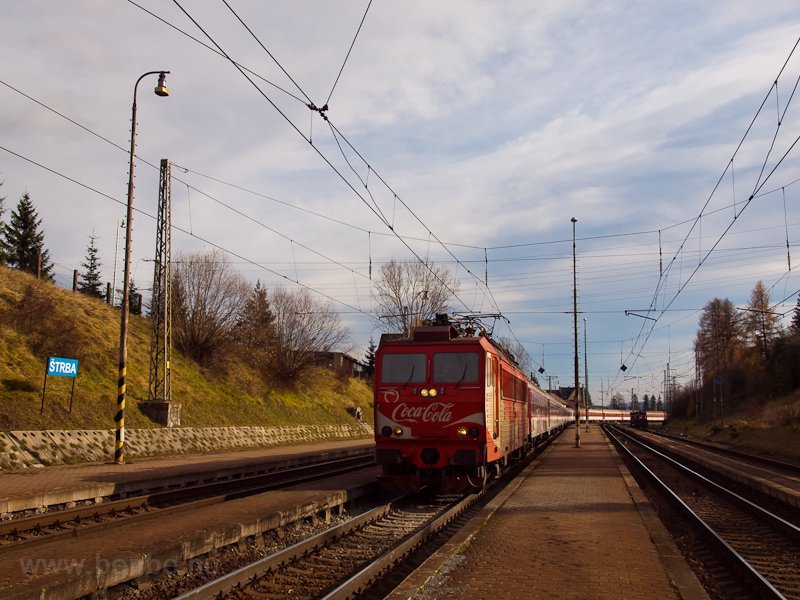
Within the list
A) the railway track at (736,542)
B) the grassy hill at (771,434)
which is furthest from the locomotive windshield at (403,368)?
the grassy hill at (771,434)

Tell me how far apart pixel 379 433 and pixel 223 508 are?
11.8 feet

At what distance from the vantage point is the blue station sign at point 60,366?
18969mm

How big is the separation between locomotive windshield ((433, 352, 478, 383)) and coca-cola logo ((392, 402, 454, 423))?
516 mm

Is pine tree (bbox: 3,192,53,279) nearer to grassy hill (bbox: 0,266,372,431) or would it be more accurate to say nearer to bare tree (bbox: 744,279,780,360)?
grassy hill (bbox: 0,266,372,431)

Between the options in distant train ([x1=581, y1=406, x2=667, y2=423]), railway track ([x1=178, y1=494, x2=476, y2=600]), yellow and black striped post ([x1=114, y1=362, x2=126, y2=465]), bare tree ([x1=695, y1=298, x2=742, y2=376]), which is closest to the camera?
railway track ([x1=178, y1=494, x2=476, y2=600])

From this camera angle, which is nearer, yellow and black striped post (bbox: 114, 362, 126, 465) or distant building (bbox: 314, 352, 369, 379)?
yellow and black striped post (bbox: 114, 362, 126, 465)

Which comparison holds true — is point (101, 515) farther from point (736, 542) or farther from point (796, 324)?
point (796, 324)

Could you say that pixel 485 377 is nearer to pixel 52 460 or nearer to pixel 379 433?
pixel 379 433

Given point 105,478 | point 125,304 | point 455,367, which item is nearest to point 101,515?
point 105,478

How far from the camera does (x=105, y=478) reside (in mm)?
15031

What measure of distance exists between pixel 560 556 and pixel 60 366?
53.1 ft

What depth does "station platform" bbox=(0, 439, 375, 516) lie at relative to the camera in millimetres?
11936

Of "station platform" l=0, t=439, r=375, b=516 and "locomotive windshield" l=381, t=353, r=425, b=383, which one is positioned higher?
"locomotive windshield" l=381, t=353, r=425, b=383

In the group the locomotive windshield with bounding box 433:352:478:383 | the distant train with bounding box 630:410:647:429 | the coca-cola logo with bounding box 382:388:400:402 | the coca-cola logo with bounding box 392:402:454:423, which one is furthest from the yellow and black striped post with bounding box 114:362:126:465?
the distant train with bounding box 630:410:647:429
